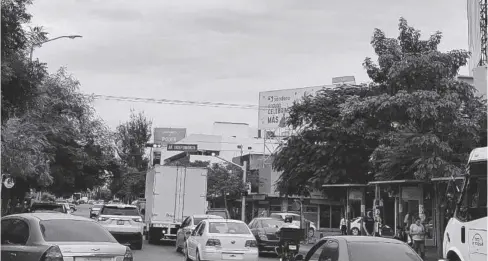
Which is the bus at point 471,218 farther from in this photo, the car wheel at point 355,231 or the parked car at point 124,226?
the car wheel at point 355,231

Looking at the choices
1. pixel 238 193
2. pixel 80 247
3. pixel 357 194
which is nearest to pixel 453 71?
pixel 357 194

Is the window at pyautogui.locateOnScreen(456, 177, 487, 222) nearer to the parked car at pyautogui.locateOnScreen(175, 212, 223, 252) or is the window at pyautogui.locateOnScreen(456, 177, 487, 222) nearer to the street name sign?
the parked car at pyautogui.locateOnScreen(175, 212, 223, 252)

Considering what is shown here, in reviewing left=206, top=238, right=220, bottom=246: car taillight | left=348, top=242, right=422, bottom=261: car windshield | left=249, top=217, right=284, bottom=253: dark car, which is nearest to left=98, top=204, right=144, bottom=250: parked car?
left=249, top=217, right=284, bottom=253: dark car

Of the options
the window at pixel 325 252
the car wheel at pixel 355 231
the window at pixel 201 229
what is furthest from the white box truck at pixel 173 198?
the window at pixel 325 252

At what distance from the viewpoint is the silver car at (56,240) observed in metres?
9.20

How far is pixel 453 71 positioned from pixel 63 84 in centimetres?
1853

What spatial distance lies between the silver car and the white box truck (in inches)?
604

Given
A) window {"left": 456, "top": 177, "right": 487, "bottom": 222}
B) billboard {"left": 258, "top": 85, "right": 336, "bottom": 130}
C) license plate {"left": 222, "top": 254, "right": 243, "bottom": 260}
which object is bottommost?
license plate {"left": 222, "top": 254, "right": 243, "bottom": 260}

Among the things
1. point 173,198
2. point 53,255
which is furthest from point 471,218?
point 173,198

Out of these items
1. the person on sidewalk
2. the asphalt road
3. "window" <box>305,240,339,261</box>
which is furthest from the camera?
the person on sidewalk

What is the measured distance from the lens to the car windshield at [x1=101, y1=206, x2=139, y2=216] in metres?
22.9

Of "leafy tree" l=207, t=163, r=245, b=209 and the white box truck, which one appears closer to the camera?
the white box truck

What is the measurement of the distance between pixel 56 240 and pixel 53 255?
442 millimetres

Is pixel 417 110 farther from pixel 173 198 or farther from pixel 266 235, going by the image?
pixel 173 198
